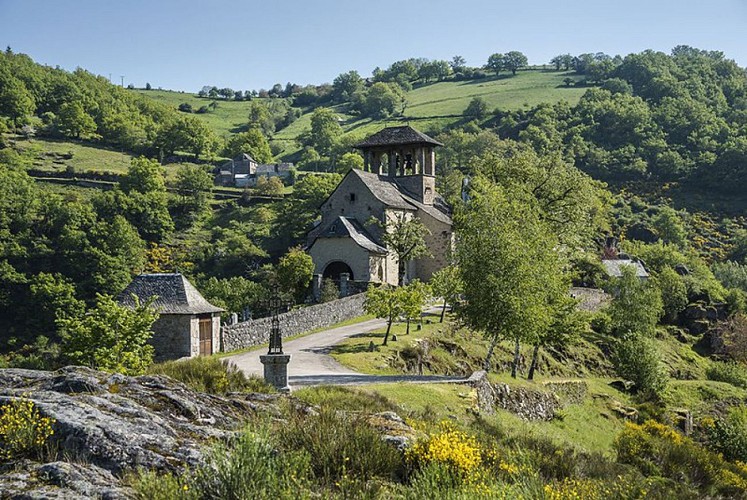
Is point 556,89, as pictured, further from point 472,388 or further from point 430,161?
point 472,388

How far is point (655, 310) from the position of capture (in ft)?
153

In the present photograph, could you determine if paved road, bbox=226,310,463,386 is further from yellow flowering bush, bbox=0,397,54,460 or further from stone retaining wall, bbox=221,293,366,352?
yellow flowering bush, bbox=0,397,54,460

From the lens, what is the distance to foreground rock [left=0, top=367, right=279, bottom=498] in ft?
20.8

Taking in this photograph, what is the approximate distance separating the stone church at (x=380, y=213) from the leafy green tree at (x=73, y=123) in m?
85.1

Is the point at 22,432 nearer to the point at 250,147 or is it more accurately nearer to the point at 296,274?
the point at 296,274

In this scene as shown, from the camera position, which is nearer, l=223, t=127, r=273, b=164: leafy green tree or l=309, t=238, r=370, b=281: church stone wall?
l=309, t=238, r=370, b=281: church stone wall

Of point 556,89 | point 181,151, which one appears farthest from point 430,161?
point 556,89

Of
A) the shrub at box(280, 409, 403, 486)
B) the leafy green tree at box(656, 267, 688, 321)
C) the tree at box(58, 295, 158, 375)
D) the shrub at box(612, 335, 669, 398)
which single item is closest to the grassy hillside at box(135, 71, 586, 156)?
the leafy green tree at box(656, 267, 688, 321)

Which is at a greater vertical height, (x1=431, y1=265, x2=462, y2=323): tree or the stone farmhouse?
the stone farmhouse

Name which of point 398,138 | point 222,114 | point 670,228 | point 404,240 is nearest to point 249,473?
point 404,240

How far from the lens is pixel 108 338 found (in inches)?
772

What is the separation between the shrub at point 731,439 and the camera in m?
23.5

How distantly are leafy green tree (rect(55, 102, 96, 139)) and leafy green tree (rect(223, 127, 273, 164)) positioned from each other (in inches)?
1038

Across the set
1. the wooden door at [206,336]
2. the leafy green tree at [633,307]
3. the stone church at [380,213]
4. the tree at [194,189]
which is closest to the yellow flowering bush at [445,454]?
the wooden door at [206,336]
